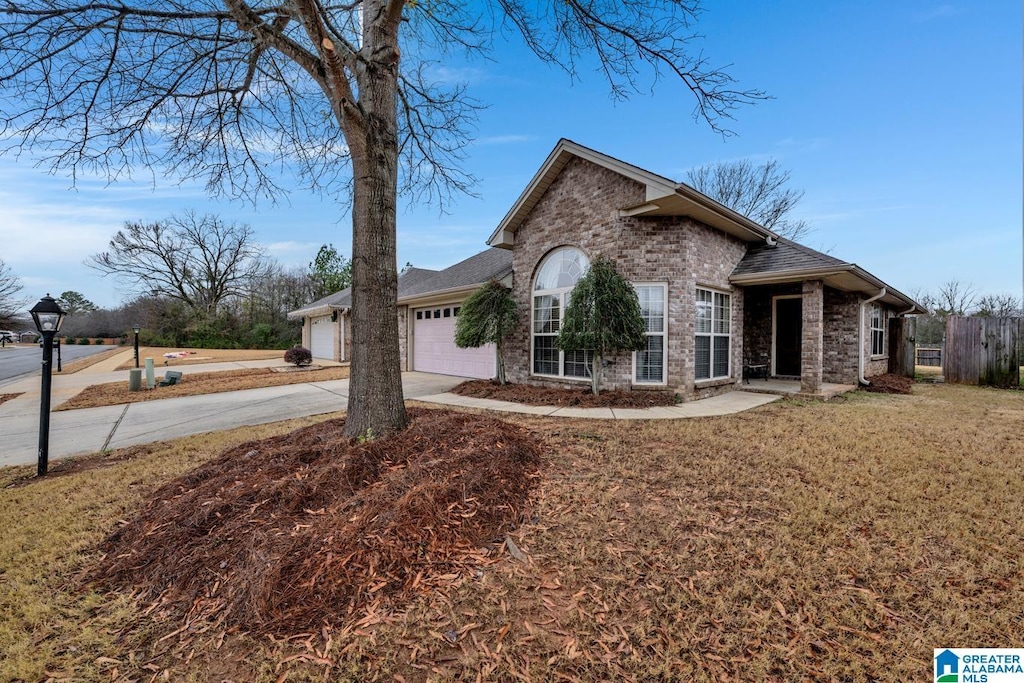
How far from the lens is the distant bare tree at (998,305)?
26.7m

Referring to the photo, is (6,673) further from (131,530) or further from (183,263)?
(183,263)

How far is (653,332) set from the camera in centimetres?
841

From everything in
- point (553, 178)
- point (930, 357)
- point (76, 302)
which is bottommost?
point (930, 357)

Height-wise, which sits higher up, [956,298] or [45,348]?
[956,298]

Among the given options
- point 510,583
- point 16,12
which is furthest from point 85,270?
point 510,583

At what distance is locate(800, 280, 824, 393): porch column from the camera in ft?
28.5

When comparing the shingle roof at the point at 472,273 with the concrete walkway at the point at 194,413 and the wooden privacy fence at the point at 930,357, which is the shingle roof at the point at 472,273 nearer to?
the concrete walkway at the point at 194,413

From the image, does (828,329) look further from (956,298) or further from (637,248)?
(956,298)

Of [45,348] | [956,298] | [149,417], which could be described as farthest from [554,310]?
[956,298]

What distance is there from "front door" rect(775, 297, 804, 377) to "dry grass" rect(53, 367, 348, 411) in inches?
542

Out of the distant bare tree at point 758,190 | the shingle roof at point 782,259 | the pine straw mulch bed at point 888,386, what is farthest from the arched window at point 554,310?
the distant bare tree at point 758,190

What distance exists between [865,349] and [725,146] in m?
9.96

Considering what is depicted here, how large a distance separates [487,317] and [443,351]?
4781 millimetres

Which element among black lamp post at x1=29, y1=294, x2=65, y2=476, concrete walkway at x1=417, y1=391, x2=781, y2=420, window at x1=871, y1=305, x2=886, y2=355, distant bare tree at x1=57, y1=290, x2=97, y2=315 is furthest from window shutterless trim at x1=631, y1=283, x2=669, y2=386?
distant bare tree at x1=57, y1=290, x2=97, y2=315
